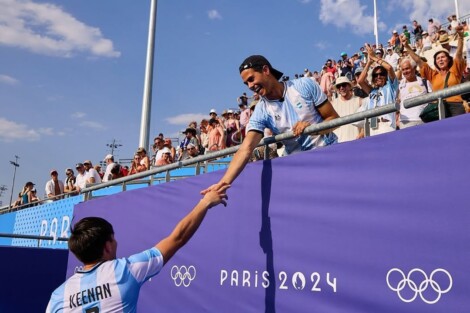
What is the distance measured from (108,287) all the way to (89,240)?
294mm

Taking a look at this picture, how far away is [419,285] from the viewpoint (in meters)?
2.69

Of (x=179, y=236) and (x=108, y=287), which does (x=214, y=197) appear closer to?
(x=179, y=236)

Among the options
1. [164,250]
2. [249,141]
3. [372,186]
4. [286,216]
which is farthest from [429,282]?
[249,141]

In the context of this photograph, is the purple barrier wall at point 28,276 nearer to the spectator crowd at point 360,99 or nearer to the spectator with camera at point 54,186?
the spectator crowd at point 360,99

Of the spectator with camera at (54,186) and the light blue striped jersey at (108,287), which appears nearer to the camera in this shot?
the light blue striped jersey at (108,287)

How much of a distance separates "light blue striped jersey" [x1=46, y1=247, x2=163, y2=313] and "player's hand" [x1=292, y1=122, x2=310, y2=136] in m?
1.67

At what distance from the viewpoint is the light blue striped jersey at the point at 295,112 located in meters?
3.89

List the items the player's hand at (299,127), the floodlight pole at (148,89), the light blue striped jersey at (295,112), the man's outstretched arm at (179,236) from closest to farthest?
the man's outstretched arm at (179,236), the player's hand at (299,127), the light blue striped jersey at (295,112), the floodlight pole at (148,89)

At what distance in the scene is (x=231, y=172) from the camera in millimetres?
3816

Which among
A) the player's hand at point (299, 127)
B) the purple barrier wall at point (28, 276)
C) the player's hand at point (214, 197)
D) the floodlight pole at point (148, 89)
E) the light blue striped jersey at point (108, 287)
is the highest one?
the floodlight pole at point (148, 89)

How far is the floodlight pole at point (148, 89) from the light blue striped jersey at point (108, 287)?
457 inches

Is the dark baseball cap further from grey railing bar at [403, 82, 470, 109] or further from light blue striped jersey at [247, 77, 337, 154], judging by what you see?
grey railing bar at [403, 82, 470, 109]

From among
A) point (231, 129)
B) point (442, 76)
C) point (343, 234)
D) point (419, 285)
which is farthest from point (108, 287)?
point (231, 129)

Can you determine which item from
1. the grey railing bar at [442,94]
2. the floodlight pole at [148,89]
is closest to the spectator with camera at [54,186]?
the floodlight pole at [148,89]
